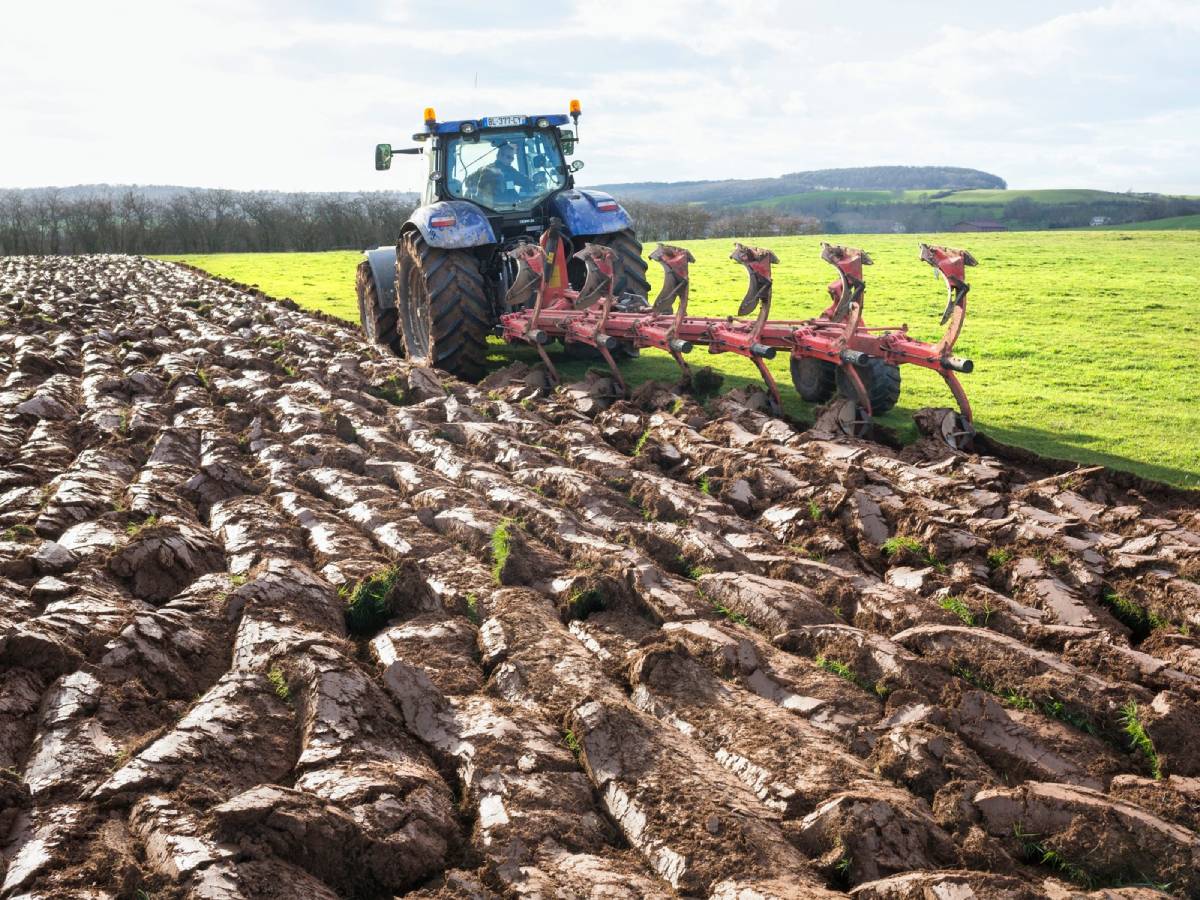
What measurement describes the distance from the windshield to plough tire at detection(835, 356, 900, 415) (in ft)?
15.4

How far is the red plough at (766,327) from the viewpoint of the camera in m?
7.09

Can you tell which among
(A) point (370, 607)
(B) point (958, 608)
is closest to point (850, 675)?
(B) point (958, 608)

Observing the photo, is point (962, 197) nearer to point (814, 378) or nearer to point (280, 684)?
point (814, 378)

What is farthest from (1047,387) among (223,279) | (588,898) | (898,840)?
(223,279)

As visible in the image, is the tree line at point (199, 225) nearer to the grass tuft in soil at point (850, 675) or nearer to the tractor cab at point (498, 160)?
the tractor cab at point (498, 160)

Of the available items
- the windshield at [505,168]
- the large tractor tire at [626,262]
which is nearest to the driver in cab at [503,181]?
the windshield at [505,168]

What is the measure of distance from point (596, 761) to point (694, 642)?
898 millimetres

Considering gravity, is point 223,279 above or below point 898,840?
above

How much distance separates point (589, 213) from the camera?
10.6 m

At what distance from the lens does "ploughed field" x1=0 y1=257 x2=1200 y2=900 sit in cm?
271

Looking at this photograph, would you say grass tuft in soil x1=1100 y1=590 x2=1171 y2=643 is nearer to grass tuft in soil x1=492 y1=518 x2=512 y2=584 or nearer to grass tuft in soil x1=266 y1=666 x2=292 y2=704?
grass tuft in soil x1=492 y1=518 x2=512 y2=584

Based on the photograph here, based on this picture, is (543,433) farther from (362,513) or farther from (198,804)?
(198,804)

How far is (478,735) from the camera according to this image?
3.25m

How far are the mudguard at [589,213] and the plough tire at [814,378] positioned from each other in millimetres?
2877
